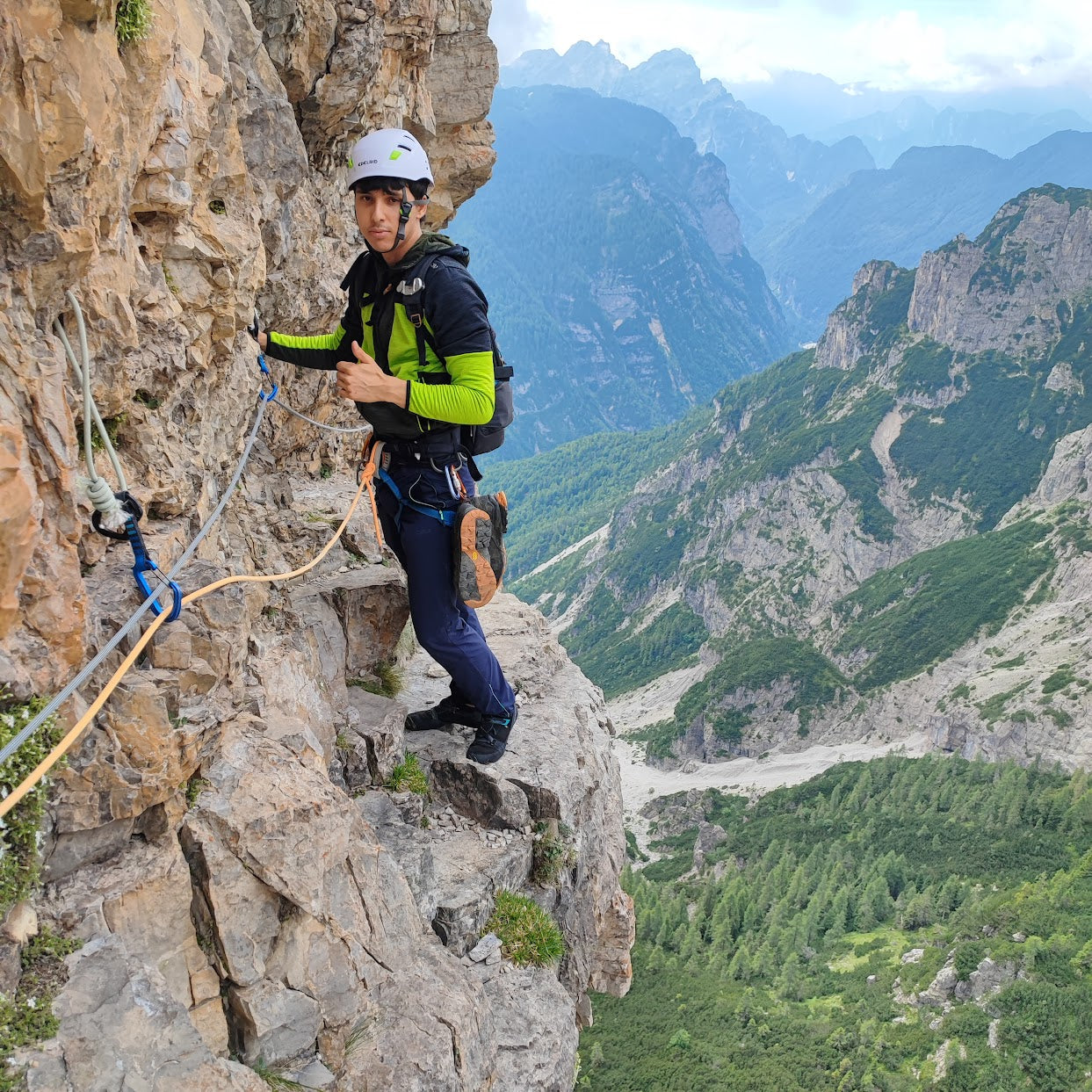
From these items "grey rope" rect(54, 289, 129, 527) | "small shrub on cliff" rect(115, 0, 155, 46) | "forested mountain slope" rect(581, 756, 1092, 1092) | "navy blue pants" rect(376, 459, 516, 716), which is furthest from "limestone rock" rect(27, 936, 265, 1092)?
"forested mountain slope" rect(581, 756, 1092, 1092)

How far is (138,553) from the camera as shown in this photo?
4.95 metres

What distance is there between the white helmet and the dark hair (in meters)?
0.02

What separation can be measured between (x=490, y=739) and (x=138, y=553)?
4658 mm

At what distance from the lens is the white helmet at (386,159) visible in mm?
6273

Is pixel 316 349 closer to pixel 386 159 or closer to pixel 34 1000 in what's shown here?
pixel 386 159

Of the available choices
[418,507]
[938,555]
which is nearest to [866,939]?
[938,555]

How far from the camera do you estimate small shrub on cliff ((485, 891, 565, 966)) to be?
7.57 metres

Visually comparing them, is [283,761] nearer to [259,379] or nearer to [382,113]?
[259,379]

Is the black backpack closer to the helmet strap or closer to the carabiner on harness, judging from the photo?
the helmet strap

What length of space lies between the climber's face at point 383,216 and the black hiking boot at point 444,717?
467 centimetres

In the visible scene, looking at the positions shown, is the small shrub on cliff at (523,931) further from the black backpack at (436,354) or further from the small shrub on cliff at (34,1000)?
the small shrub on cliff at (34,1000)

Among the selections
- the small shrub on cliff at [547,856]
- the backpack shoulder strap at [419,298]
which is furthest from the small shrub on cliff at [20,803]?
the small shrub on cliff at [547,856]

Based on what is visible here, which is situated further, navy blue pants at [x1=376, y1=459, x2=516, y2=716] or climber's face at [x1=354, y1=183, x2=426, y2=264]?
navy blue pants at [x1=376, y1=459, x2=516, y2=716]

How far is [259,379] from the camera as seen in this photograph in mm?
8180
